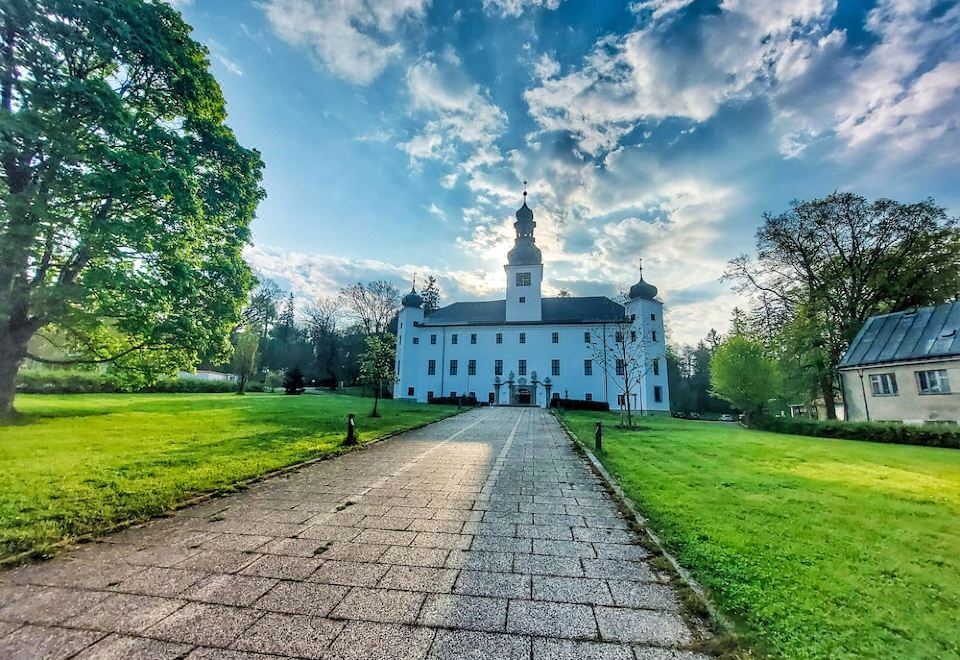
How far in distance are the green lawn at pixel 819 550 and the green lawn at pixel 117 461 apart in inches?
232

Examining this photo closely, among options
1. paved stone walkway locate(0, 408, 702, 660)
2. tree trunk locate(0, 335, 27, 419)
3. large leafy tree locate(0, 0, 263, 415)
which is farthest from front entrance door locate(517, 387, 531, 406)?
paved stone walkway locate(0, 408, 702, 660)

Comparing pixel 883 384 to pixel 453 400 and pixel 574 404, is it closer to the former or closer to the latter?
pixel 574 404

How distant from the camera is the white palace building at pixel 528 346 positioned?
3828cm

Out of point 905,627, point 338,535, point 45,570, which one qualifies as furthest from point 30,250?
point 905,627

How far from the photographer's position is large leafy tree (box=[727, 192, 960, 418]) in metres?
22.7

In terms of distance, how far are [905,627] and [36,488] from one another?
9.16 metres

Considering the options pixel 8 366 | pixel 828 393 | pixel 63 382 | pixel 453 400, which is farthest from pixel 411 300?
pixel 828 393

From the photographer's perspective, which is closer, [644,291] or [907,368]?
[907,368]

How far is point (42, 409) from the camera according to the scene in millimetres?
14750

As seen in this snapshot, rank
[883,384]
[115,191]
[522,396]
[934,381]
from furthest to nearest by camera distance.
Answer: [522,396]
[883,384]
[934,381]
[115,191]

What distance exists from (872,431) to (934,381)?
623 centimetres

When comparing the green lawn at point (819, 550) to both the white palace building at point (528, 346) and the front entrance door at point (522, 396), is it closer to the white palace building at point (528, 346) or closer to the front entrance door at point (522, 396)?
the white palace building at point (528, 346)

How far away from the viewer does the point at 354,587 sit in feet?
10.0

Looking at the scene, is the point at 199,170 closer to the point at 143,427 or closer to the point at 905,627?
the point at 143,427
